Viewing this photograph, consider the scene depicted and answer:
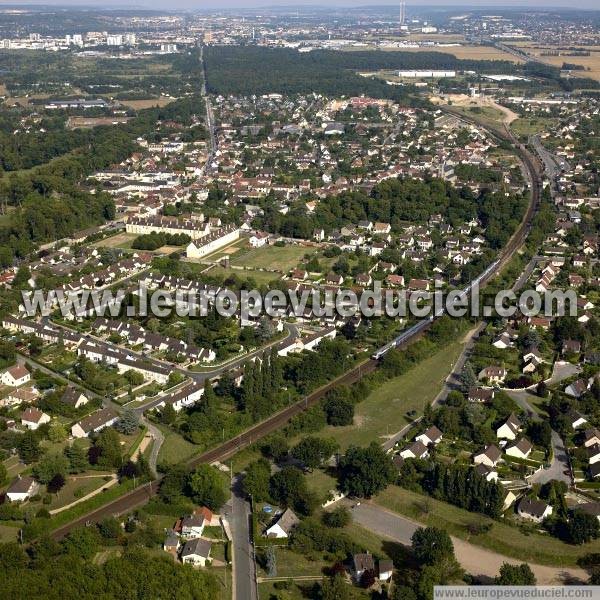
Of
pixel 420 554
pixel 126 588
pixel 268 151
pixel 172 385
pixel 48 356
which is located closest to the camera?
pixel 126 588

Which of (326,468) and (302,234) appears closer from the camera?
(326,468)

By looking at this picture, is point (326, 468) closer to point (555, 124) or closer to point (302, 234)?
point (302, 234)

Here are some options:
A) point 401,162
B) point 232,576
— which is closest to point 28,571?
point 232,576

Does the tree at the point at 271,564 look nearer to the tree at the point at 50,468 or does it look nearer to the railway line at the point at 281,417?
the railway line at the point at 281,417

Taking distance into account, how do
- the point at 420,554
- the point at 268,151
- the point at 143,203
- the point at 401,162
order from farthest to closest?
the point at 268,151 → the point at 401,162 → the point at 143,203 → the point at 420,554

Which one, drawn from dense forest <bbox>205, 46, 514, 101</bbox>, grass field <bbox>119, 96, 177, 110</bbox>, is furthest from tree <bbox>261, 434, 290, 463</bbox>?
dense forest <bbox>205, 46, 514, 101</bbox>

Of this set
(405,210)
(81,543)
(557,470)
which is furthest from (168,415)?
(405,210)

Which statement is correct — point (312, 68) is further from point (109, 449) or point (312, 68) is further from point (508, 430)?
point (109, 449)
